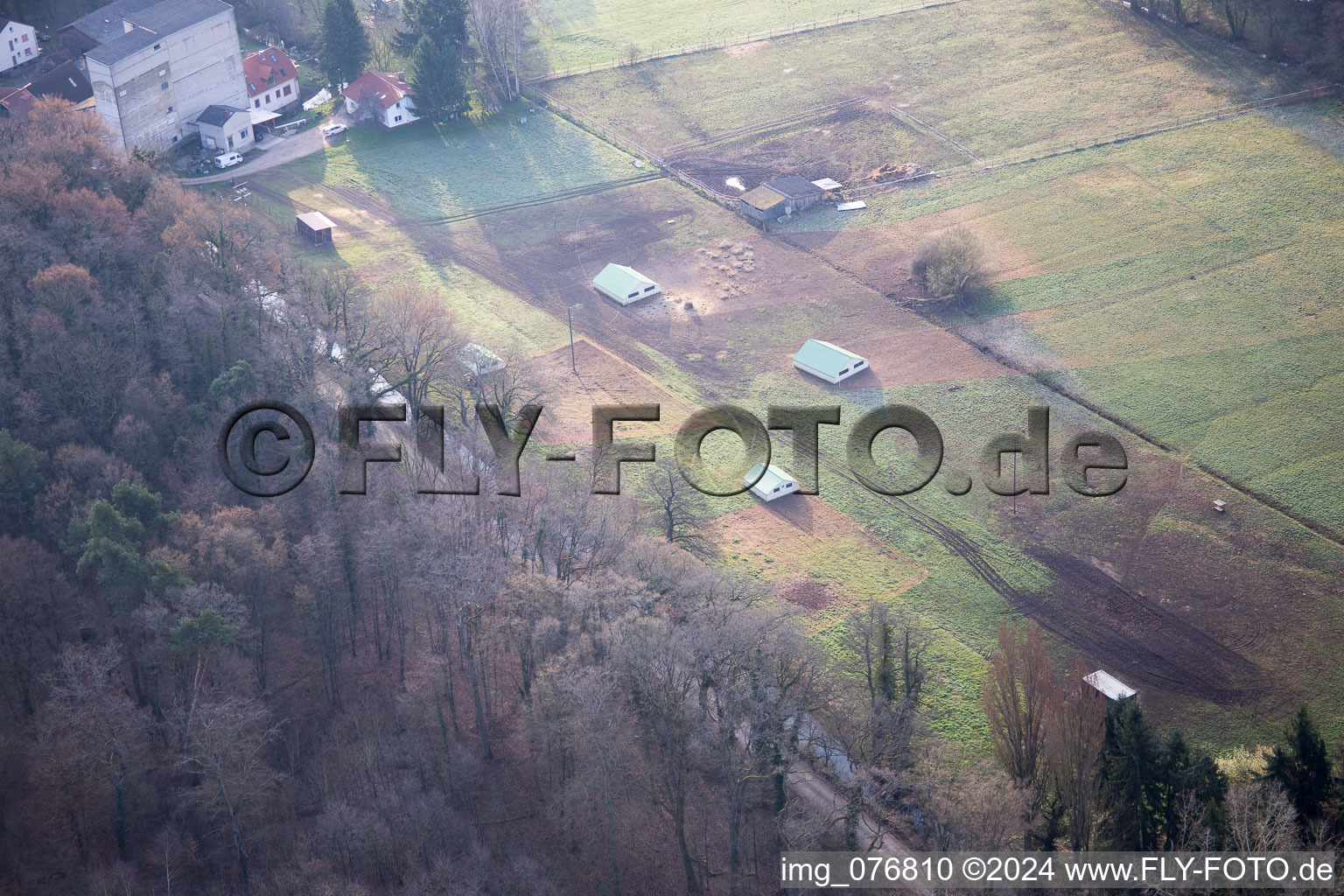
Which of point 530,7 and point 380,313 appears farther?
point 530,7

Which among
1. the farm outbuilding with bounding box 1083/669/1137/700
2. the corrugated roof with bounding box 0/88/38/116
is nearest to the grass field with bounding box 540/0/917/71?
the corrugated roof with bounding box 0/88/38/116

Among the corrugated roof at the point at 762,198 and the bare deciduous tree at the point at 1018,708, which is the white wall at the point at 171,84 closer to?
the corrugated roof at the point at 762,198

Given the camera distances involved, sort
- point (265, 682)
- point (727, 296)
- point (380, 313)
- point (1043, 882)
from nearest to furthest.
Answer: point (1043, 882) → point (265, 682) → point (380, 313) → point (727, 296)

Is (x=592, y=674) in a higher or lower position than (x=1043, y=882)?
higher

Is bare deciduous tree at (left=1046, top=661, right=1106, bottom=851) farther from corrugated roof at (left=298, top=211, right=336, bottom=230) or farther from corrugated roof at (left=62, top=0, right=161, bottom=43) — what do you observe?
corrugated roof at (left=62, top=0, right=161, bottom=43)

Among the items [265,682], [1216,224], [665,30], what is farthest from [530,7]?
[265,682]

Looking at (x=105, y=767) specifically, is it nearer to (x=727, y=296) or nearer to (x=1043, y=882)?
(x=1043, y=882)
